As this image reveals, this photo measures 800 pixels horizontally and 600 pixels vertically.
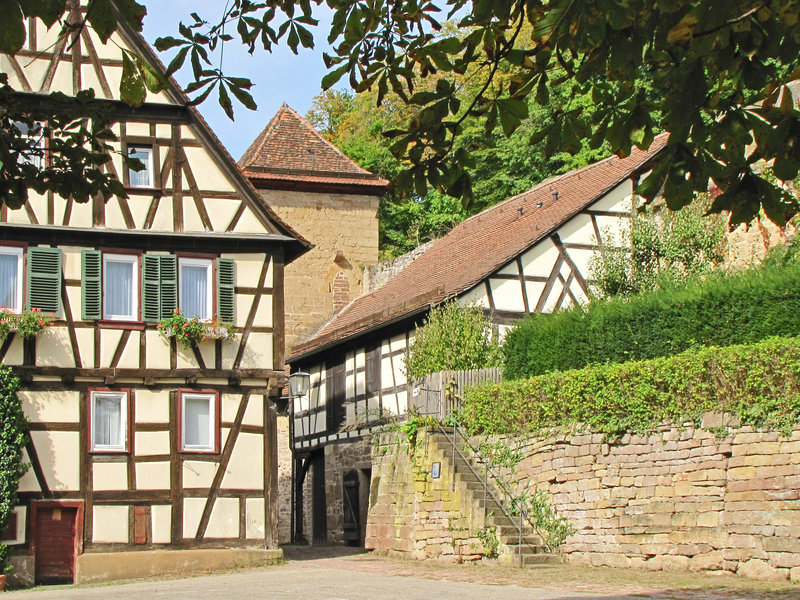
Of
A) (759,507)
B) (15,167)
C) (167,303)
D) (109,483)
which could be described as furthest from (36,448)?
(15,167)

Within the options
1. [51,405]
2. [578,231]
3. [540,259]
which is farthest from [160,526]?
[578,231]

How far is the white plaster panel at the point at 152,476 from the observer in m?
18.1

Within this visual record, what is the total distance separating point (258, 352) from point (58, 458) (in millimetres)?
3508

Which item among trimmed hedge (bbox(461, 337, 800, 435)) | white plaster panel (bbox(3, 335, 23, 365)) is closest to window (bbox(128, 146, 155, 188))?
white plaster panel (bbox(3, 335, 23, 365))

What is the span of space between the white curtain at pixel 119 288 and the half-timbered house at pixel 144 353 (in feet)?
0.07

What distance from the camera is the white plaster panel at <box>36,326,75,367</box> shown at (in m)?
17.9

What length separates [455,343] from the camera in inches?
795

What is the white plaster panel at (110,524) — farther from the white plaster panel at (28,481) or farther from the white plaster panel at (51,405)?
the white plaster panel at (51,405)

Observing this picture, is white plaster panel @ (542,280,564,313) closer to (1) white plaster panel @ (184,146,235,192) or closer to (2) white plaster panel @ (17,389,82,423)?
(1) white plaster panel @ (184,146,235,192)

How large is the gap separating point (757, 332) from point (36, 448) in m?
10.5

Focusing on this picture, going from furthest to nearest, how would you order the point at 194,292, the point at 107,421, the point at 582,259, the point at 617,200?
the point at 617,200
the point at 582,259
the point at 194,292
the point at 107,421

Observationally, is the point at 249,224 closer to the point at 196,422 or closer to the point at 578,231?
the point at 196,422

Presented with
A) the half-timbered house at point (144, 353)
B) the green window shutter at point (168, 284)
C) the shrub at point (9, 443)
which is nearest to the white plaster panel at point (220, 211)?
the half-timbered house at point (144, 353)

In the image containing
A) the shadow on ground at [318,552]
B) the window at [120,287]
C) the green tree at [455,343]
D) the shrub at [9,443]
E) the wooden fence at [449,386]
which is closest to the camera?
the shrub at [9,443]
